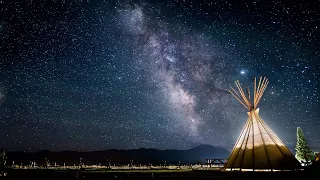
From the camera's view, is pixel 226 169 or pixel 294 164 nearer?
pixel 294 164

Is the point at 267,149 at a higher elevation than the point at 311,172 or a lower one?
higher

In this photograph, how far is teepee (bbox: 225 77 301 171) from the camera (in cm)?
1600

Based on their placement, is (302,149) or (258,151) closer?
(258,151)

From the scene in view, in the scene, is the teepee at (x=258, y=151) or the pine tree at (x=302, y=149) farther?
the pine tree at (x=302, y=149)

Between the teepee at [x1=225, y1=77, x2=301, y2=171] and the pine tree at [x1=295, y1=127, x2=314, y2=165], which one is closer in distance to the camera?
the teepee at [x1=225, y1=77, x2=301, y2=171]

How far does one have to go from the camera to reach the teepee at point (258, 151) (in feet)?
52.5


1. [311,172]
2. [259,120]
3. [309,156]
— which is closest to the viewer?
[311,172]

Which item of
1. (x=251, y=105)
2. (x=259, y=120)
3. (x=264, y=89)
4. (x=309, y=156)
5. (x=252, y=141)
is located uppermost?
(x=264, y=89)

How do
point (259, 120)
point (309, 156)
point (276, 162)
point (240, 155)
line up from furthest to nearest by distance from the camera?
1. point (309, 156)
2. point (259, 120)
3. point (240, 155)
4. point (276, 162)

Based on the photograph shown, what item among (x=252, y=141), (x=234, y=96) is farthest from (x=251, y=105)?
(x=252, y=141)

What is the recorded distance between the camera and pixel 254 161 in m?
16.3

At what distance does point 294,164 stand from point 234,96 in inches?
287

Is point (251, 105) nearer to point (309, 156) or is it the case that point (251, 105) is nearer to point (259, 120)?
point (259, 120)

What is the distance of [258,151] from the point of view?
16.8 metres
